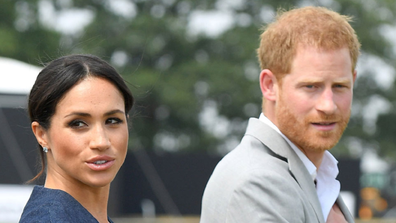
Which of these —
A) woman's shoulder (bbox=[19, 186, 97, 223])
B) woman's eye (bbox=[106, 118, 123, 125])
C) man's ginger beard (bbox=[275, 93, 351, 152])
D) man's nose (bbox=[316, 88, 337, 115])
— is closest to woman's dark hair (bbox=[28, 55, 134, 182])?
woman's eye (bbox=[106, 118, 123, 125])

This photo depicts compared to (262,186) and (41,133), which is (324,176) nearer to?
(262,186)

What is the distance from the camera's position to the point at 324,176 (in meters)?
2.59

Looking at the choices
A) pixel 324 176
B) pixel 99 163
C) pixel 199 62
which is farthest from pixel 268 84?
pixel 199 62

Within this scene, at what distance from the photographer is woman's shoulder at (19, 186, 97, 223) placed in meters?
1.99

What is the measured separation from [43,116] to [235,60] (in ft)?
59.5

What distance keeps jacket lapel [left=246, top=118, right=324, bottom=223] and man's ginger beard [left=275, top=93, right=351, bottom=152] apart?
44mm

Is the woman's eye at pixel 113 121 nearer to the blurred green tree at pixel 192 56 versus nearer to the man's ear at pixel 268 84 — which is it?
the man's ear at pixel 268 84

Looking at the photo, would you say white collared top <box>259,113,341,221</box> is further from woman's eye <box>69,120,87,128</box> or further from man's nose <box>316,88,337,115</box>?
woman's eye <box>69,120,87,128</box>

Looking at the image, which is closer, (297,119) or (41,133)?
(41,133)

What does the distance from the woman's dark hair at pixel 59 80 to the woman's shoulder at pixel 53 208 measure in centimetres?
23

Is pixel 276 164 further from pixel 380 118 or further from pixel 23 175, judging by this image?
pixel 380 118

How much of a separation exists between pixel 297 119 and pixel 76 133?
0.83 meters

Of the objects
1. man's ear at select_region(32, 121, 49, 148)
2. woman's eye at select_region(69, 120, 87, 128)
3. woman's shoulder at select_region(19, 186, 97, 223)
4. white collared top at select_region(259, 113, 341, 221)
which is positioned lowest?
woman's shoulder at select_region(19, 186, 97, 223)

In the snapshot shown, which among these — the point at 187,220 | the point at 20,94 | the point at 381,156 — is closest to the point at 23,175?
the point at 20,94
